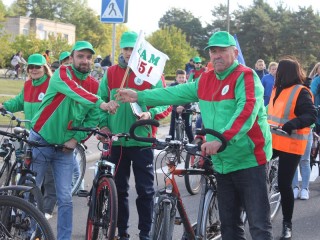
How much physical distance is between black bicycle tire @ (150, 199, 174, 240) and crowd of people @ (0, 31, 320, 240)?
0.47m

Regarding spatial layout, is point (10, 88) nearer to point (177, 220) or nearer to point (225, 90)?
point (177, 220)

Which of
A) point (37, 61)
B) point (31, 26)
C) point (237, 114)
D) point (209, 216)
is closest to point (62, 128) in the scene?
point (37, 61)

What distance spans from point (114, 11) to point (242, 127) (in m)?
6.39

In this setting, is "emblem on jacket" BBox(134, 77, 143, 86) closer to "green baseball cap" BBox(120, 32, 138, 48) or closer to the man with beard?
"green baseball cap" BBox(120, 32, 138, 48)

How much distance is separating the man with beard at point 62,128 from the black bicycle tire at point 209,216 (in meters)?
1.26

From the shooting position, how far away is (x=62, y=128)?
535 centimetres

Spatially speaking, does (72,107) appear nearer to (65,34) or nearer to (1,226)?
(1,226)

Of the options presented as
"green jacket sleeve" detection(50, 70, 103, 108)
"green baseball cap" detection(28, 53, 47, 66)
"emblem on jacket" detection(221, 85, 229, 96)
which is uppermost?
"green baseball cap" detection(28, 53, 47, 66)

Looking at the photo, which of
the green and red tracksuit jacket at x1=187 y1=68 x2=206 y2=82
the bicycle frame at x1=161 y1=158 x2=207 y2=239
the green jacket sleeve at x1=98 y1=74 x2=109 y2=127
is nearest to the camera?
the bicycle frame at x1=161 y1=158 x2=207 y2=239

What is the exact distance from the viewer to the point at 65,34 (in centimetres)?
8500

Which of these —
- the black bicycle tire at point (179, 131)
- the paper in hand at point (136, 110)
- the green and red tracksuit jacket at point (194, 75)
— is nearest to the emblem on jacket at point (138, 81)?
the paper in hand at point (136, 110)

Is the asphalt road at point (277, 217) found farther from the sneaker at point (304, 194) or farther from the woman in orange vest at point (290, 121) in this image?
the woman in orange vest at point (290, 121)

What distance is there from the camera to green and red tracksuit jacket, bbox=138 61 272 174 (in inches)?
162

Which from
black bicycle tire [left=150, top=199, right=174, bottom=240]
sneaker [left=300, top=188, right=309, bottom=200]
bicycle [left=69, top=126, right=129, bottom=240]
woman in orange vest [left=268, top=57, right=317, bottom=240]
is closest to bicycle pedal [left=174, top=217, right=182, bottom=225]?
black bicycle tire [left=150, top=199, right=174, bottom=240]
